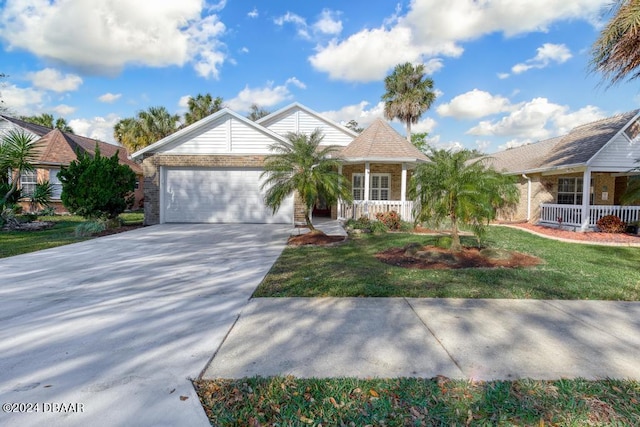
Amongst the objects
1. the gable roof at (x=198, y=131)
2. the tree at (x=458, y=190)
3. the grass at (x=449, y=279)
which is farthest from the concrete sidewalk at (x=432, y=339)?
the gable roof at (x=198, y=131)

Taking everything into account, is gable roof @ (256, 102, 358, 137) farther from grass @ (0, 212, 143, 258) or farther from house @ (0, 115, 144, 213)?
grass @ (0, 212, 143, 258)

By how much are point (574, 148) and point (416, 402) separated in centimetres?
1823

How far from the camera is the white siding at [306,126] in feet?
59.9

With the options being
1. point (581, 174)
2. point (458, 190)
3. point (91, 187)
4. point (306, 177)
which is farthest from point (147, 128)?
point (581, 174)

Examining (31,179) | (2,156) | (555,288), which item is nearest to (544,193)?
(555,288)

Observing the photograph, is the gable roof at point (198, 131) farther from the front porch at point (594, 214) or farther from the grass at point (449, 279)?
the front porch at point (594, 214)

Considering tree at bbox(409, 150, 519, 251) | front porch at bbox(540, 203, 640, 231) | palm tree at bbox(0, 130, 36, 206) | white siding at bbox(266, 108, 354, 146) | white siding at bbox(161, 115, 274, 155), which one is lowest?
front porch at bbox(540, 203, 640, 231)

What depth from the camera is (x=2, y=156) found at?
13070 mm

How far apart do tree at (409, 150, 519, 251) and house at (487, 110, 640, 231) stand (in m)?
5.49

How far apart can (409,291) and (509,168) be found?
18.3 meters

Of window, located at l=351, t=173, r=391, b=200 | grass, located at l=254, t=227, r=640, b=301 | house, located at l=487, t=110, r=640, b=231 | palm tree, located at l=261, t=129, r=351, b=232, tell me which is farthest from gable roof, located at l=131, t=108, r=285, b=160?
house, located at l=487, t=110, r=640, b=231

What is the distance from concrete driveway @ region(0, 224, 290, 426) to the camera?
246 cm

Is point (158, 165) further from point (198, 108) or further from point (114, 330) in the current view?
point (198, 108)

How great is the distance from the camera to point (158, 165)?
14.6m
